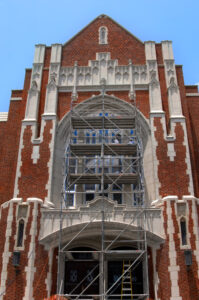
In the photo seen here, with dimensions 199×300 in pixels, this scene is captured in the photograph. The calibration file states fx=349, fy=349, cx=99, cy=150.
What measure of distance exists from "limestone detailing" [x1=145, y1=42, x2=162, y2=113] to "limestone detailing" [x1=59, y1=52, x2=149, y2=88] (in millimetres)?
369

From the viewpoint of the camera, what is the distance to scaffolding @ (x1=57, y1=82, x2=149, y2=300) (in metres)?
14.6

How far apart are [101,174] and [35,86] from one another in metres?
7.04

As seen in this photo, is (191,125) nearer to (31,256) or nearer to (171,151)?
(171,151)

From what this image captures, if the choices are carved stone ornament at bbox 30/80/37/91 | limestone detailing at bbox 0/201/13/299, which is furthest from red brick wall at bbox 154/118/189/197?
carved stone ornament at bbox 30/80/37/91

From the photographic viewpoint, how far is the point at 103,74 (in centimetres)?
2058

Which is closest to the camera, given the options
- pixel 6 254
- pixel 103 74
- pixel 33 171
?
pixel 6 254

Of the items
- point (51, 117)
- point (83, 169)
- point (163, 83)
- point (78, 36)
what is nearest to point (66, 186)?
point (83, 169)

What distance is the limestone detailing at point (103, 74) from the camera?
20.3m

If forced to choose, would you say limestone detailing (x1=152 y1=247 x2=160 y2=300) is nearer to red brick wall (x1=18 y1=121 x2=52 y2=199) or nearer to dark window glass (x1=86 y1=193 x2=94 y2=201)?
dark window glass (x1=86 y1=193 x2=94 y2=201)

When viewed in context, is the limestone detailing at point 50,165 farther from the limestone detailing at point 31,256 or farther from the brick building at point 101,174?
the limestone detailing at point 31,256

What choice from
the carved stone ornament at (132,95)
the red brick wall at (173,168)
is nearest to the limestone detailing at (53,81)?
the carved stone ornament at (132,95)

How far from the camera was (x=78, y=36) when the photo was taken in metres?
22.7

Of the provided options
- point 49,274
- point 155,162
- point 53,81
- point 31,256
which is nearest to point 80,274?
point 49,274

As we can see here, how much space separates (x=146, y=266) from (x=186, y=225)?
7.91 feet
